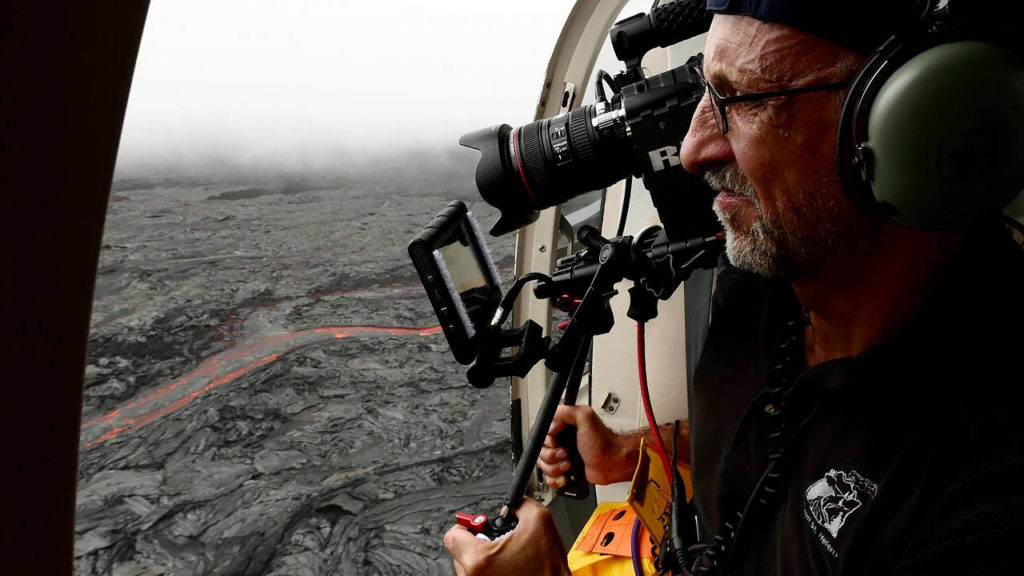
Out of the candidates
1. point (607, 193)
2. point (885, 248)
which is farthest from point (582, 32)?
point (885, 248)

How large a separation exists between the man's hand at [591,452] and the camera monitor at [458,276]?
1.48ft

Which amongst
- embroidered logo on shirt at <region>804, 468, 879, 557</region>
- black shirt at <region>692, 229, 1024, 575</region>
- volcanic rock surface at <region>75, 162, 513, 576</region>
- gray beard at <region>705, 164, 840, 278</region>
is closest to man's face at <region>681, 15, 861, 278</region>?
gray beard at <region>705, 164, 840, 278</region>

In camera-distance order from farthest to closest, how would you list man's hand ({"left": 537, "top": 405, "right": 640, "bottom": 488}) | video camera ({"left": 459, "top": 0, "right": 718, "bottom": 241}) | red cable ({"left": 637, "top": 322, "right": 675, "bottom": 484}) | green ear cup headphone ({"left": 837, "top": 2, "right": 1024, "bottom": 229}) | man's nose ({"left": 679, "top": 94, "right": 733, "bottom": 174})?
man's hand ({"left": 537, "top": 405, "right": 640, "bottom": 488})
red cable ({"left": 637, "top": 322, "right": 675, "bottom": 484})
video camera ({"left": 459, "top": 0, "right": 718, "bottom": 241})
man's nose ({"left": 679, "top": 94, "right": 733, "bottom": 174})
green ear cup headphone ({"left": 837, "top": 2, "right": 1024, "bottom": 229})

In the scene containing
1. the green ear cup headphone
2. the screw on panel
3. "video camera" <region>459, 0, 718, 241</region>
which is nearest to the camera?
the green ear cup headphone

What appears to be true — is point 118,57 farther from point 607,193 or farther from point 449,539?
point 607,193

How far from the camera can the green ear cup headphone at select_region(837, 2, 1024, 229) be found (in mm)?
514

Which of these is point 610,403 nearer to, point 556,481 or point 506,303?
point 556,481

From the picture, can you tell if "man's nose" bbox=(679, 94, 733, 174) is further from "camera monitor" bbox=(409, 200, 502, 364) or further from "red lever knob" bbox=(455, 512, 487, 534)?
"red lever knob" bbox=(455, 512, 487, 534)

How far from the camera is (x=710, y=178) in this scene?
0.79 m

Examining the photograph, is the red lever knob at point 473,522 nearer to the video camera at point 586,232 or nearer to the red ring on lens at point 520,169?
the video camera at point 586,232

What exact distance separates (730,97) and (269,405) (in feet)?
5.98

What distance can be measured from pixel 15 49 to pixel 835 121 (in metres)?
0.68

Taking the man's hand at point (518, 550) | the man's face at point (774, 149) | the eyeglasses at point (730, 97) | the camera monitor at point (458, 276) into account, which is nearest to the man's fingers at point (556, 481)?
the man's hand at point (518, 550)

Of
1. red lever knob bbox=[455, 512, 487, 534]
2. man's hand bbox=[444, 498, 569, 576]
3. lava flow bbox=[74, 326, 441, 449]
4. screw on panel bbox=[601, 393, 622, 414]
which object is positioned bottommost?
screw on panel bbox=[601, 393, 622, 414]
